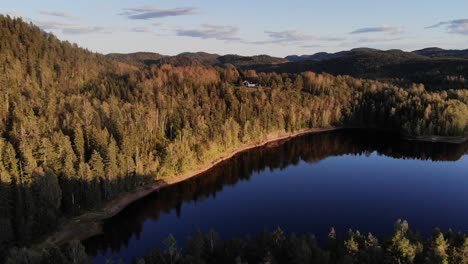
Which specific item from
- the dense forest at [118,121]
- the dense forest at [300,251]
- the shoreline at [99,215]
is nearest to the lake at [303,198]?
the shoreline at [99,215]

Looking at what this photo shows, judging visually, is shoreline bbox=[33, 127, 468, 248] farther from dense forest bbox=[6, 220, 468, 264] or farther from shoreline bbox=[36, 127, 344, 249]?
dense forest bbox=[6, 220, 468, 264]

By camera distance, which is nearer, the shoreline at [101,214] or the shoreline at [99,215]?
the shoreline at [99,215]

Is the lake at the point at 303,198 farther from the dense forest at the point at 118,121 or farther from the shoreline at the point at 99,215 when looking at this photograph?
the dense forest at the point at 118,121

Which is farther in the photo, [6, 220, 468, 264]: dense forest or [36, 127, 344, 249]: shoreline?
[36, 127, 344, 249]: shoreline

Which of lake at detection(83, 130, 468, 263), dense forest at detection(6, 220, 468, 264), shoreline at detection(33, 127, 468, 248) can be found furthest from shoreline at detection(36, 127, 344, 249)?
dense forest at detection(6, 220, 468, 264)

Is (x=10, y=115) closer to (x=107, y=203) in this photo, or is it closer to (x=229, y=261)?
(x=107, y=203)

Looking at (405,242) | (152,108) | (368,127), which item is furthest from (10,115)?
(368,127)

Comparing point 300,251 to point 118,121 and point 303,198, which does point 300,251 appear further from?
point 118,121
